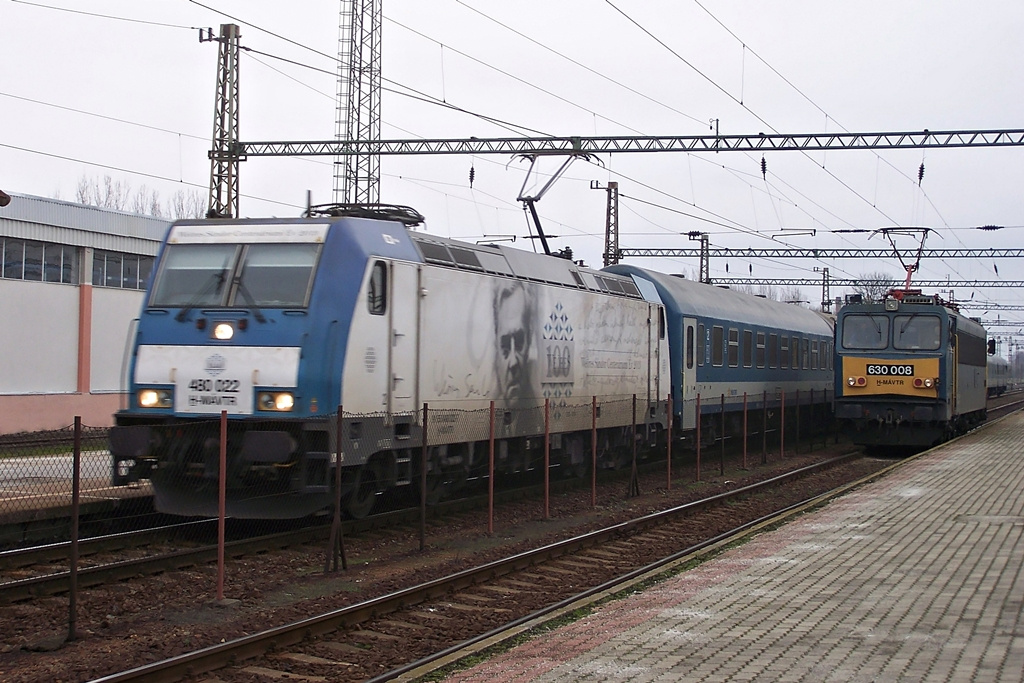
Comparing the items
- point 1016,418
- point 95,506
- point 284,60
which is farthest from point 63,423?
point 1016,418

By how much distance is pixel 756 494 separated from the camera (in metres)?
19.0

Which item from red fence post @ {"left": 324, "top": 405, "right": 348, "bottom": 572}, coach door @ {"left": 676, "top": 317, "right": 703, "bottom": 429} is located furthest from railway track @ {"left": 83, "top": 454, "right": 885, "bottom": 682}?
coach door @ {"left": 676, "top": 317, "right": 703, "bottom": 429}

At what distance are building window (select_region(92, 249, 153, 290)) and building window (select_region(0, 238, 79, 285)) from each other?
2.41 feet

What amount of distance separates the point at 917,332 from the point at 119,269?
20842 mm

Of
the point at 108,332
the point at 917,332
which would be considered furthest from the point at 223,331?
the point at 917,332

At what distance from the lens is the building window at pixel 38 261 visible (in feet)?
86.0

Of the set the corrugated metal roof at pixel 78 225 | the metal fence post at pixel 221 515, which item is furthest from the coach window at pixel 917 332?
the metal fence post at pixel 221 515

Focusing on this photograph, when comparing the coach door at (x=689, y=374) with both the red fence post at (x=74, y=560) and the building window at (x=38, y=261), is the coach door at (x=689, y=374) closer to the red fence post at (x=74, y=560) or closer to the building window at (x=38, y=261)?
the red fence post at (x=74, y=560)

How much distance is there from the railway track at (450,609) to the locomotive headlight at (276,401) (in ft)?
9.23

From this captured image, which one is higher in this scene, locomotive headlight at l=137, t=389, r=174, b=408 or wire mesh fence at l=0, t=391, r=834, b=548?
locomotive headlight at l=137, t=389, r=174, b=408

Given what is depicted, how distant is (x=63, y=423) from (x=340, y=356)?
18.2 metres

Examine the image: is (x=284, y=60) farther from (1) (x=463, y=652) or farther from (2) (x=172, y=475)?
(1) (x=463, y=652)

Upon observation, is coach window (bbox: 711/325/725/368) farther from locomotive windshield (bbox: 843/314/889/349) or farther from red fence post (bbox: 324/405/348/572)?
red fence post (bbox: 324/405/348/572)

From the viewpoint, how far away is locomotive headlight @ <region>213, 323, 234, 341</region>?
40.6 ft
